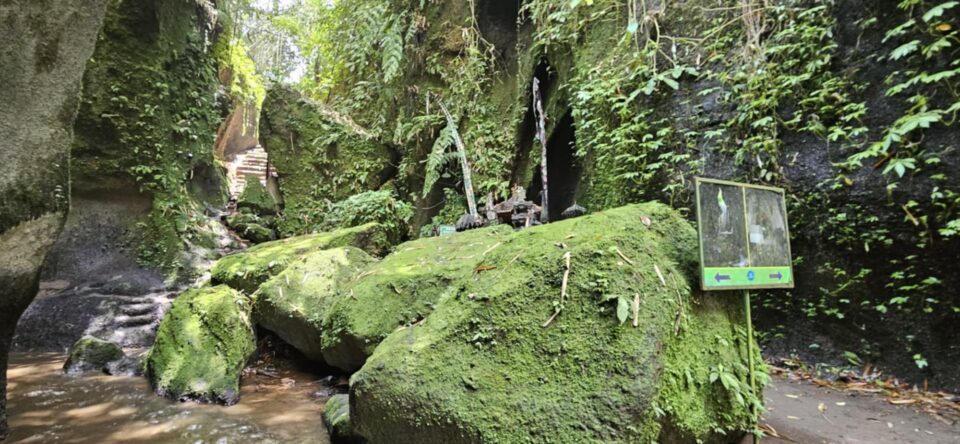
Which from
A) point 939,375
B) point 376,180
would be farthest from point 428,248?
point 376,180

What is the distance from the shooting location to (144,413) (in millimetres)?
3359

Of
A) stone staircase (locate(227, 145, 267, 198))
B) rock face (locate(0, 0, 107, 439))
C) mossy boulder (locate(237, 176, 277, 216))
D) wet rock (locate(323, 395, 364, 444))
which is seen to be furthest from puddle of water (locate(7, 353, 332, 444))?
stone staircase (locate(227, 145, 267, 198))

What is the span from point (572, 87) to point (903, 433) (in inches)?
221

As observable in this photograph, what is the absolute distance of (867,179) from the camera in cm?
390

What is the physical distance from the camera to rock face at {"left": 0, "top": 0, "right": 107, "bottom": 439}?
8.87ft

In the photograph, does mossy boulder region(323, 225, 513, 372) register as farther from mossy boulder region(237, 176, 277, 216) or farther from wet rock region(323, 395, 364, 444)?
mossy boulder region(237, 176, 277, 216)

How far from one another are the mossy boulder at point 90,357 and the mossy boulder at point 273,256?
4.68ft

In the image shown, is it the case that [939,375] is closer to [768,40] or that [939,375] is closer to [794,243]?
[794,243]

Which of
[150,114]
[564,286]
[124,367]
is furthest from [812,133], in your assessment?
[150,114]

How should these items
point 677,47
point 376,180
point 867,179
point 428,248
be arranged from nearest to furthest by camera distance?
1. point 867,179
2. point 428,248
3. point 677,47
4. point 376,180

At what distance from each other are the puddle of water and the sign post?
2.71 m

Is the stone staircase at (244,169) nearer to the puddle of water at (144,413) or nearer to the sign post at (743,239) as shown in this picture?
the puddle of water at (144,413)

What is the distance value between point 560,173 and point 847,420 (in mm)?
6199

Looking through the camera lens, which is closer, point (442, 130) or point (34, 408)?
point (34, 408)
